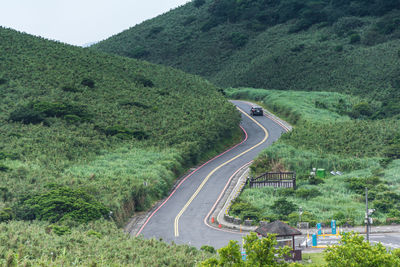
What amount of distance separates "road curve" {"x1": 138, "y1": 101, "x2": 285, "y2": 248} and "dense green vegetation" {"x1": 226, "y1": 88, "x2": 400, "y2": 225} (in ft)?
10.5

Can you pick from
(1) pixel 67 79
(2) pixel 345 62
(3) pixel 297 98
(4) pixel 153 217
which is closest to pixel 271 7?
(2) pixel 345 62

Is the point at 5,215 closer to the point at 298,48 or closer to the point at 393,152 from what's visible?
the point at 393,152

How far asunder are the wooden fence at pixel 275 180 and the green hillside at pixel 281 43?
1802 inches

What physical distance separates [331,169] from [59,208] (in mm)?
27097

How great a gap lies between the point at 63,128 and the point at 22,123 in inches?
177

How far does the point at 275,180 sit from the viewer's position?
45.5 m

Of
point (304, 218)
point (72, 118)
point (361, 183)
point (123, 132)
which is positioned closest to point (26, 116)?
point (72, 118)

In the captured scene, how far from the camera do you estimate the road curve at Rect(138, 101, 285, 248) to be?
1357 inches

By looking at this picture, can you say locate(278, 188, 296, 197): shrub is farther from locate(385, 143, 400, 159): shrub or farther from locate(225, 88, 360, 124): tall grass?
locate(225, 88, 360, 124): tall grass

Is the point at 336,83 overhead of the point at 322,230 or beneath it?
overhead

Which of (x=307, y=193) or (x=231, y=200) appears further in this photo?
(x=231, y=200)

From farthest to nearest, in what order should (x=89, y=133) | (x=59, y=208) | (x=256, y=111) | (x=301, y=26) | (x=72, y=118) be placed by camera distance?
(x=301, y=26) < (x=256, y=111) < (x=72, y=118) < (x=89, y=133) < (x=59, y=208)

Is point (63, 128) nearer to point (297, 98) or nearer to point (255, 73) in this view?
point (297, 98)

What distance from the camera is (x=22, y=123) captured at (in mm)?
54594
